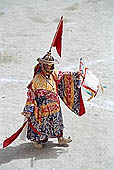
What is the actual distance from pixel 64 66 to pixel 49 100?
3.45m

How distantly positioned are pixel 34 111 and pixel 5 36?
5497 mm

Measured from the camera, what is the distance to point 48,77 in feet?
19.0

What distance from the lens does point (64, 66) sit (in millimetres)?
9156

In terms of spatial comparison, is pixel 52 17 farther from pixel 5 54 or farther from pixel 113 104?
pixel 113 104

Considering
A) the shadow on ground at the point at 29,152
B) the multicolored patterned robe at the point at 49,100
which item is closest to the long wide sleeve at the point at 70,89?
the multicolored patterned robe at the point at 49,100

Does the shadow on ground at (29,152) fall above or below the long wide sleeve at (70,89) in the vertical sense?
below

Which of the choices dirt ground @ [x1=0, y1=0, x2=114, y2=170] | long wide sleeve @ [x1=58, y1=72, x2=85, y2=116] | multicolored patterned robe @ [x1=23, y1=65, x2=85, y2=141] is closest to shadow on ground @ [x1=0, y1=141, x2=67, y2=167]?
dirt ground @ [x1=0, y1=0, x2=114, y2=170]

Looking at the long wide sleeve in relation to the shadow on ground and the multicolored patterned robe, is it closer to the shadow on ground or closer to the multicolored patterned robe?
the multicolored patterned robe

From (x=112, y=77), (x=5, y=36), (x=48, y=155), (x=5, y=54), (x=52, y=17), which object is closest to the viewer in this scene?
(x=48, y=155)

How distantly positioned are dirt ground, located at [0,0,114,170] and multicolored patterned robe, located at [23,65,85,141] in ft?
1.49

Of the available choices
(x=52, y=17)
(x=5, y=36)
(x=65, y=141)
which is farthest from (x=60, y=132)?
(x=52, y=17)

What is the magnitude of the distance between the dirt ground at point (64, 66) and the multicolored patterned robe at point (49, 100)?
45cm

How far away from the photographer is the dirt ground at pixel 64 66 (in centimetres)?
613

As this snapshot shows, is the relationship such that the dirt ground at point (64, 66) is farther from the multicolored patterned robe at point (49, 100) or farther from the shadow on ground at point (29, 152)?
the multicolored patterned robe at point (49, 100)
